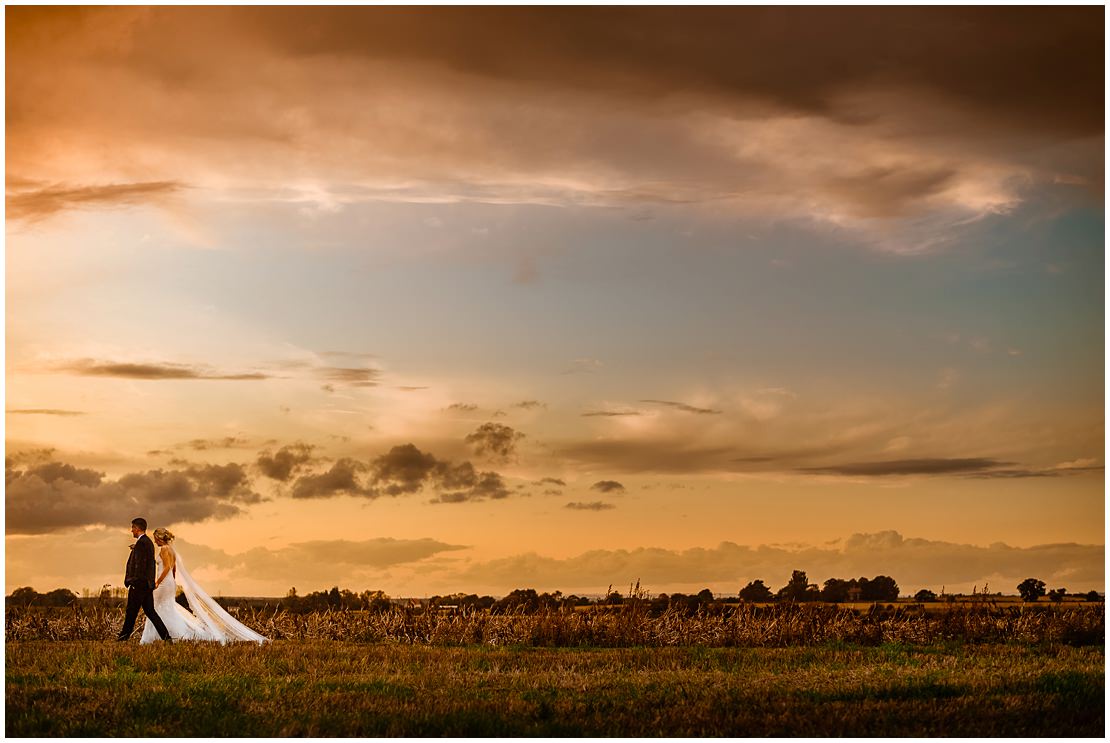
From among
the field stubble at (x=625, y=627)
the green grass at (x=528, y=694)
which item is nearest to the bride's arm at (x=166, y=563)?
the green grass at (x=528, y=694)

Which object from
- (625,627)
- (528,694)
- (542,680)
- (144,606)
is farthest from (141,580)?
(528,694)

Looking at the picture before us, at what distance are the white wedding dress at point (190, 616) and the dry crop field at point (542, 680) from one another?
0.90 meters

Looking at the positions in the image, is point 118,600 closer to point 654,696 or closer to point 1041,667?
point 654,696

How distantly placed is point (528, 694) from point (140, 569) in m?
11.9

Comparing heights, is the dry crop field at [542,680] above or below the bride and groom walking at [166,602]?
below

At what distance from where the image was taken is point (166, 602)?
26.0m

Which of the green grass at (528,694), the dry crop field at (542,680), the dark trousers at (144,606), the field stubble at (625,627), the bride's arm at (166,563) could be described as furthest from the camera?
the field stubble at (625,627)

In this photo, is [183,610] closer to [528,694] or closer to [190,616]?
[190,616]

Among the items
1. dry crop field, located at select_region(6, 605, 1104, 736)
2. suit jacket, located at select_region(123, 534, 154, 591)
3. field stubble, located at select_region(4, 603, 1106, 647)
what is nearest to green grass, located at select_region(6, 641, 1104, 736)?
dry crop field, located at select_region(6, 605, 1104, 736)

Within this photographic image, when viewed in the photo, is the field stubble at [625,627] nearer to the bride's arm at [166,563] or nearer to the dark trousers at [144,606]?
the dark trousers at [144,606]

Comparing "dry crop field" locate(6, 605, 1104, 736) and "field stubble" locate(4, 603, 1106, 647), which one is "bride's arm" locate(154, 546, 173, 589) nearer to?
"dry crop field" locate(6, 605, 1104, 736)

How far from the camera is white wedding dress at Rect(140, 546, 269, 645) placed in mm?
25781

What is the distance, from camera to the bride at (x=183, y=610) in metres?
25.8

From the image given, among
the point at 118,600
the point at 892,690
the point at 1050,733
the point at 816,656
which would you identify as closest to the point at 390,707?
the point at 892,690
